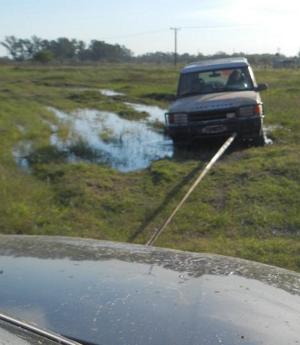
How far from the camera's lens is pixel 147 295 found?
254 centimetres

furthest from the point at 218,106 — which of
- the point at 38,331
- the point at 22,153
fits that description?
the point at 38,331

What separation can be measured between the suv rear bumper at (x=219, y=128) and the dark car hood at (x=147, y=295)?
925 centimetres

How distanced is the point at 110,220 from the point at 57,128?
10.1 meters

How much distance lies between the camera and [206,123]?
12.5 m

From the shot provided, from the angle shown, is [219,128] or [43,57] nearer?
[219,128]

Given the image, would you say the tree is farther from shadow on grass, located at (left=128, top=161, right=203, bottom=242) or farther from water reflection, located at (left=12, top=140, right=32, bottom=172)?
shadow on grass, located at (left=128, top=161, right=203, bottom=242)

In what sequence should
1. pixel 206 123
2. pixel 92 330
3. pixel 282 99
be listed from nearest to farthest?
pixel 92 330 → pixel 206 123 → pixel 282 99

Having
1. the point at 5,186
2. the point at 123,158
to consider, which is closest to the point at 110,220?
the point at 5,186

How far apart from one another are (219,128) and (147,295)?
10074 mm

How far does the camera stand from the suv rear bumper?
1230 centimetres

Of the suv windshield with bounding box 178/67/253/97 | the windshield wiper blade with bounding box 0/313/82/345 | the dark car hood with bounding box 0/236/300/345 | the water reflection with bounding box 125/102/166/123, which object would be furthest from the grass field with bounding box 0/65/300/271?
the water reflection with bounding box 125/102/166/123

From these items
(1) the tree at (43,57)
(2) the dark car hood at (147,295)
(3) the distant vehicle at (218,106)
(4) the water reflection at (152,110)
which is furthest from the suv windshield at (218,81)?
(1) the tree at (43,57)

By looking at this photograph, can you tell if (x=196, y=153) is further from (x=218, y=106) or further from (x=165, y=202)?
(x=165, y=202)

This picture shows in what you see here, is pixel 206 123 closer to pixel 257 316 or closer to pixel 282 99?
pixel 257 316
